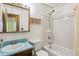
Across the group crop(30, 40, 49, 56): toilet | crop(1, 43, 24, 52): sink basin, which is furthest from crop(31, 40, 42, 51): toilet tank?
crop(1, 43, 24, 52): sink basin

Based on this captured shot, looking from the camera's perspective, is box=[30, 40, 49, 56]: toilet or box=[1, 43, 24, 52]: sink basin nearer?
box=[1, 43, 24, 52]: sink basin

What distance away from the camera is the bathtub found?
1.24 meters

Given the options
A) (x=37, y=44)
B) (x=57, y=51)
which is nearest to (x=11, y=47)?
(x=37, y=44)

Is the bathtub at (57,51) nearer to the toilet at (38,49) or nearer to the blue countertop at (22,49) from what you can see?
the toilet at (38,49)

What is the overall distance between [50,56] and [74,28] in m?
0.52

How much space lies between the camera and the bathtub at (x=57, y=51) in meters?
1.24

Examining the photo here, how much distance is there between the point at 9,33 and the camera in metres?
1.18

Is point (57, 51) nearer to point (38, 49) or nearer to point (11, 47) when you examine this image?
point (38, 49)

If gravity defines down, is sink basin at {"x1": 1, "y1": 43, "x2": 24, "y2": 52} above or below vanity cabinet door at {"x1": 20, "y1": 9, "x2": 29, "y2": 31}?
below

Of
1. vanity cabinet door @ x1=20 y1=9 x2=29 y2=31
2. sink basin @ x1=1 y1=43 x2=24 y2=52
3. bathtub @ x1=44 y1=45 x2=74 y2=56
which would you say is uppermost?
vanity cabinet door @ x1=20 y1=9 x2=29 y2=31

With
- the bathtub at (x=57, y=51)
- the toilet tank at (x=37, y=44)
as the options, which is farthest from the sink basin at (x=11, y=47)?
the bathtub at (x=57, y=51)

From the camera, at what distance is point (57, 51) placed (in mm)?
1271

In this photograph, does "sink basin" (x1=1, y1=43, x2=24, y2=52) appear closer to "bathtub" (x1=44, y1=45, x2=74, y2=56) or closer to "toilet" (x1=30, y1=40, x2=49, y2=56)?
"toilet" (x1=30, y1=40, x2=49, y2=56)

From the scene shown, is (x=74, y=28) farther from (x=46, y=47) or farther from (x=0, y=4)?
(x=0, y=4)
